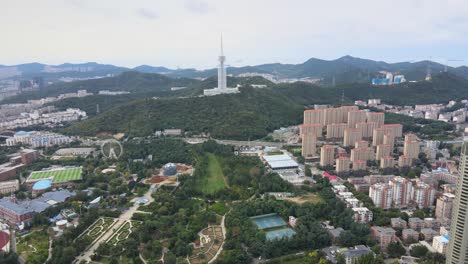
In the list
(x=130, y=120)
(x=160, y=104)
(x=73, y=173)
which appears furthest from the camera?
(x=160, y=104)

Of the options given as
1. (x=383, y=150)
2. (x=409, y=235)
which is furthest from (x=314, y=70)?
(x=409, y=235)

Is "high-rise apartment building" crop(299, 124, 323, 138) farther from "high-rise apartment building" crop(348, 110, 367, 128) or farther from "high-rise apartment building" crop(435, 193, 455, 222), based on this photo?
"high-rise apartment building" crop(435, 193, 455, 222)

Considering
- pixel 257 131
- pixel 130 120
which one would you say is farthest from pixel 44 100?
pixel 257 131

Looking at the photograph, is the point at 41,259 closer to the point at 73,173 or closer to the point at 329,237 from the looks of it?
the point at 73,173

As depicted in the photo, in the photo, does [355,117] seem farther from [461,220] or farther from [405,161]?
[461,220]

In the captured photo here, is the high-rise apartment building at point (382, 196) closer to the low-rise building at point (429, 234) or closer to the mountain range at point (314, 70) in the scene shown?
the low-rise building at point (429, 234)

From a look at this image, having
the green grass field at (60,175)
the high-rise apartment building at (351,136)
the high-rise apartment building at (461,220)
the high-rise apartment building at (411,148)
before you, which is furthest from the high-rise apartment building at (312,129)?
the green grass field at (60,175)
